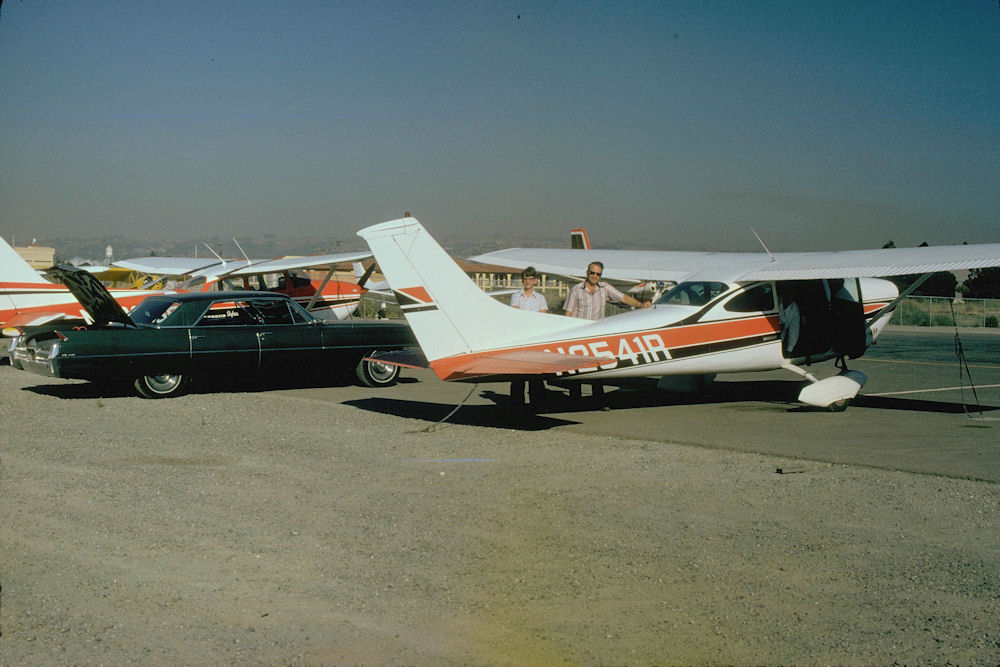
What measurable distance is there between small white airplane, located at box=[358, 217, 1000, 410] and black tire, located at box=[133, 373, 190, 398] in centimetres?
360

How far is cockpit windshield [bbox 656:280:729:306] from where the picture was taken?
10.6 m

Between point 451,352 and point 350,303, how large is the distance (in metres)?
12.7

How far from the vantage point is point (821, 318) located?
11.4m

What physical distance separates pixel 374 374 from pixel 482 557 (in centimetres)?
837

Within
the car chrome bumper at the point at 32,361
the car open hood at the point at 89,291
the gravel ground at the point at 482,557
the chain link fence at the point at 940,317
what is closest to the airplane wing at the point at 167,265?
the car chrome bumper at the point at 32,361

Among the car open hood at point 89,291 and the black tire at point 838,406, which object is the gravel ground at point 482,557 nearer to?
the car open hood at point 89,291

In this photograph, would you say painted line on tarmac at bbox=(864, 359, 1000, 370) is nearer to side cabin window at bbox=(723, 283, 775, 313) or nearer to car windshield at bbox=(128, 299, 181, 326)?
side cabin window at bbox=(723, 283, 775, 313)

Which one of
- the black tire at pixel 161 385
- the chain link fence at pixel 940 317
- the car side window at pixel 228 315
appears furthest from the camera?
the chain link fence at pixel 940 317

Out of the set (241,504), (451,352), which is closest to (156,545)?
(241,504)

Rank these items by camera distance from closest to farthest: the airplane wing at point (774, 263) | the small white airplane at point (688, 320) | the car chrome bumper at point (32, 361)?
the small white airplane at point (688, 320), the airplane wing at point (774, 263), the car chrome bumper at point (32, 361)

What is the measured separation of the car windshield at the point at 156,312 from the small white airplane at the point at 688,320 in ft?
12.2

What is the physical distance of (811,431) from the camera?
31.2 feet

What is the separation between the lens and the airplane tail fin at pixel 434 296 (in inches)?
340

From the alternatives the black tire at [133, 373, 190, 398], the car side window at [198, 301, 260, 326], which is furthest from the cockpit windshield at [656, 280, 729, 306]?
the black tire at [133, 373, 190, 398]
